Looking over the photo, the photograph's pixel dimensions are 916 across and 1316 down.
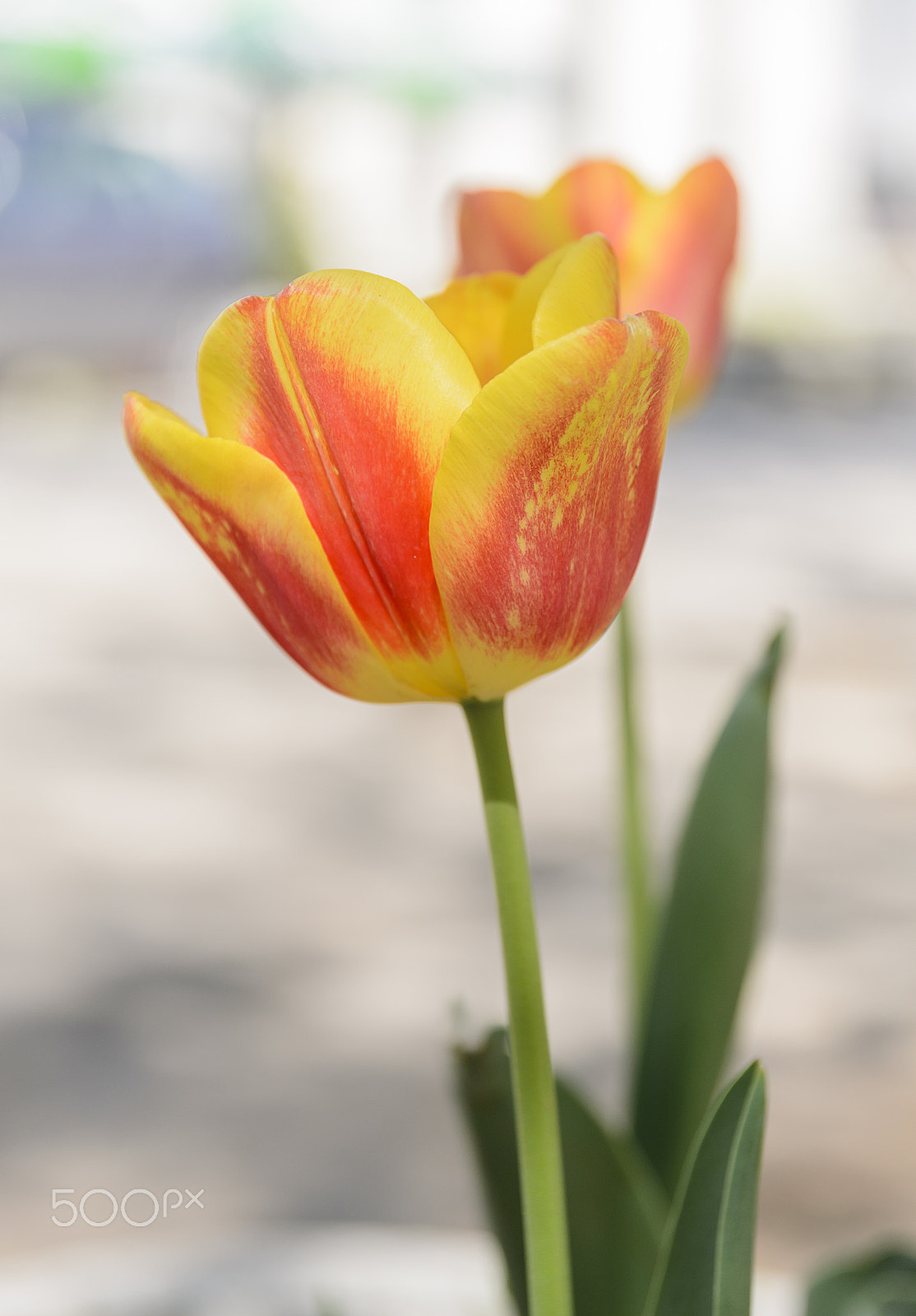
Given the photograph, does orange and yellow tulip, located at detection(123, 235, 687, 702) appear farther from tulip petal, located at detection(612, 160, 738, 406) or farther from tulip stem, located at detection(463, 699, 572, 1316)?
tulip petal, located at detection(612, 160, 738, 406)

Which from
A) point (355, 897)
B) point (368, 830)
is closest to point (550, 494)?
point (355, 897)

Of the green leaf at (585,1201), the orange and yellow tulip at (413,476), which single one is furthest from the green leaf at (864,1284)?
the orange and yellow tulip at (413,476)

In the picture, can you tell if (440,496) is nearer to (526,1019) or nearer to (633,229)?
(526,1019)

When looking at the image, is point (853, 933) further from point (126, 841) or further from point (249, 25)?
point (249, 25)

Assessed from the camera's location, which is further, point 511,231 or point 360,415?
point 511,231

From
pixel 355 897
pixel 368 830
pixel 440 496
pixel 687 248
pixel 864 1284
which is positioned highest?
pixel 368 830

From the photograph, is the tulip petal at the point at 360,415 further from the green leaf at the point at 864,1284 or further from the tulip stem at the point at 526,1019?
the green leaf at the point at 864,1284

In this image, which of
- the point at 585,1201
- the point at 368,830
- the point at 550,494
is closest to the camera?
the point at 550,494

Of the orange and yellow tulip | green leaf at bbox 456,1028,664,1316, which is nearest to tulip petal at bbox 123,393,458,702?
the orange and yellow tulip
